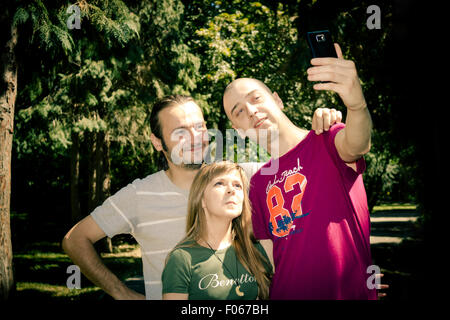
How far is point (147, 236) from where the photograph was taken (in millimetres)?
3006

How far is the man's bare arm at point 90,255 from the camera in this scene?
9.68 ft

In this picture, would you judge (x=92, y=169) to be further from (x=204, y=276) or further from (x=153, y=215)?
(x=204, y=276)

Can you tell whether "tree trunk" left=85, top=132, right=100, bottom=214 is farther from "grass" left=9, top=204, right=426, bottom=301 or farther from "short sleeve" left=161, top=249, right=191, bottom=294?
"short sleeve" left=161, top=249, right=191, bottom=294

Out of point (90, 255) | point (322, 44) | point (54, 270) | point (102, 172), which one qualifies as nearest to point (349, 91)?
point (322, 44)

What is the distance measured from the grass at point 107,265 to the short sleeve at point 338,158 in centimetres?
510

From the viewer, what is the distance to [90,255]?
301cm

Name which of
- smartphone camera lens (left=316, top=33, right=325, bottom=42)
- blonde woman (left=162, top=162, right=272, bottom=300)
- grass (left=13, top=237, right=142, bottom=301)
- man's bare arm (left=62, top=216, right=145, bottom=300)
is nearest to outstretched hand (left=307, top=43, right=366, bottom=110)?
smartphone camera lens (left=316, top=33, right=325, bottom=42)

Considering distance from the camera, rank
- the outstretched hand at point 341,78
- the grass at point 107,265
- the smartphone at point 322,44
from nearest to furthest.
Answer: the outstretched hand at point 341,78, the smartphone at point 322,44, the grass at point 107,265

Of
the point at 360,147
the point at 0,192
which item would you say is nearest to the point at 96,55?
the point at 0,192

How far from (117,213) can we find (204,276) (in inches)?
37.3

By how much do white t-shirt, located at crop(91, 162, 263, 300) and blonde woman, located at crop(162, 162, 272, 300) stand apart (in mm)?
270

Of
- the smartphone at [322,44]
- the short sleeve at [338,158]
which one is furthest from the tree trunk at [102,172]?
the smartphone at [322,44]

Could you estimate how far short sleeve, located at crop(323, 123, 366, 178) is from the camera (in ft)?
7.74

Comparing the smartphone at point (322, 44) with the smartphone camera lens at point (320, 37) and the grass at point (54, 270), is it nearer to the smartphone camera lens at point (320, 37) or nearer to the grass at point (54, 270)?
→ the smartphone camera lens at point (320, 37)
